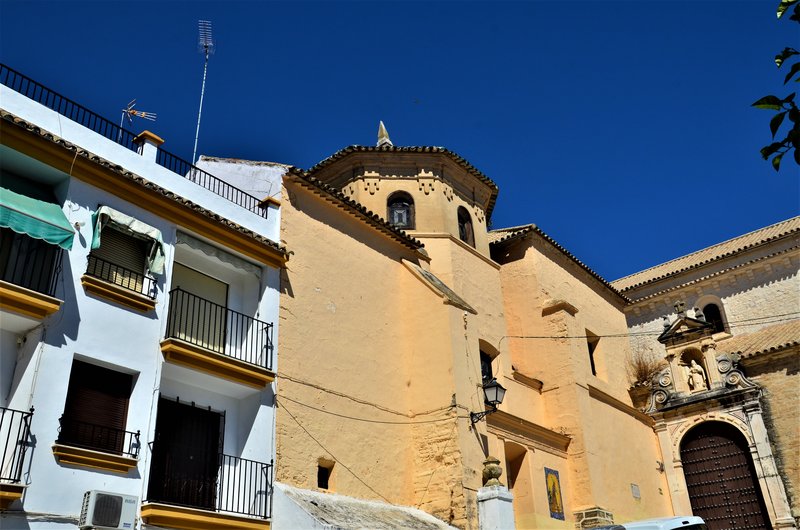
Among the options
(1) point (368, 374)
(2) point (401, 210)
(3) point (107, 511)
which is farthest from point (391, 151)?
(3) point (107, 511)

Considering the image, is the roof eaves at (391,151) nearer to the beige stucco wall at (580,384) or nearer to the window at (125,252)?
the beige stucco wall at (580,384)

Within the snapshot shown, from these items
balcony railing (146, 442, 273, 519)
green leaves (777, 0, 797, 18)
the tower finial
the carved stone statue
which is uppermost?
the tower finial

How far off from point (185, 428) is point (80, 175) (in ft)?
13.2

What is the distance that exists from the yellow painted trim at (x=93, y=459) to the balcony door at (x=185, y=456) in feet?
2.61

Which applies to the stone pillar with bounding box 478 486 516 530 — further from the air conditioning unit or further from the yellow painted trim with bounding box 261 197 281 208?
the yellow painted trim with bounding box 261 197 281 208

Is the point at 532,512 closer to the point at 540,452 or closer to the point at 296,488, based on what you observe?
the point at 540,452

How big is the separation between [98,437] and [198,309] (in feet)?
9.14

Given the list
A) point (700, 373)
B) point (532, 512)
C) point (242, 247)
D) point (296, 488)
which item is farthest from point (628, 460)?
point (242, 247)

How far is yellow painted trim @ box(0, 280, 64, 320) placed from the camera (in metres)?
8.88

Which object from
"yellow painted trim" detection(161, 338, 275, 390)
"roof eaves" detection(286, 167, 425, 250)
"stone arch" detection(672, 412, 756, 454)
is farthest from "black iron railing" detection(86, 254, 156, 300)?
"stone arch" detection(672, 412, 756, 454)

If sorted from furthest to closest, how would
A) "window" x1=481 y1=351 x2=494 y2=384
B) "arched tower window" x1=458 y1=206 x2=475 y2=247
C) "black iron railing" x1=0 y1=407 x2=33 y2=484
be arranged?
"arched tower window" x1=458 y1=206 x2=475 y2=247
"window" x1=481 y1=351 x2=494 y2=384
"black iron railing" x1=0 y1=407 x2=33 y2=484

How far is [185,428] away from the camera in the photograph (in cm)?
1105

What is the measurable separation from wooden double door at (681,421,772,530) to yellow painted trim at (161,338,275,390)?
14.2 meters

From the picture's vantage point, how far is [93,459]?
911 cm
